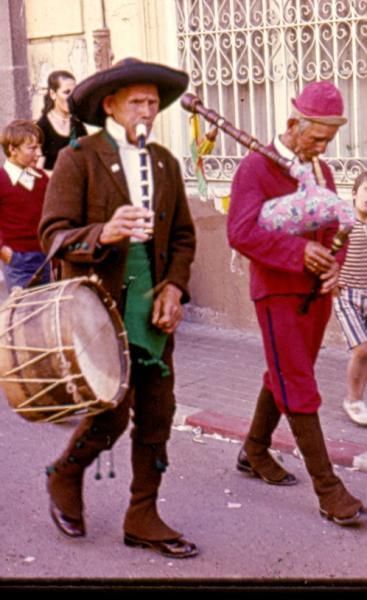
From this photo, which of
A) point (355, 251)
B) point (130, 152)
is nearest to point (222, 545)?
point (130, 152)

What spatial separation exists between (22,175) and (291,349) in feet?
9.10

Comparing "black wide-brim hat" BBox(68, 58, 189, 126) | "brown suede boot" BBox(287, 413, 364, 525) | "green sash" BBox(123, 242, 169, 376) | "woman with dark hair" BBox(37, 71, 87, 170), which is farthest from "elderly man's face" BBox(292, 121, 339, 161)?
A: "woman with dark hair" BBox(37, 71, 87, 170)

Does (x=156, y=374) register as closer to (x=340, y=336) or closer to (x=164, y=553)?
(x=164, y=553)

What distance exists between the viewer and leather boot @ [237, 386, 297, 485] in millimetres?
5852

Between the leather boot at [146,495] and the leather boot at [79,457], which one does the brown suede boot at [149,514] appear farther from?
→ the leather boot at [79,457]

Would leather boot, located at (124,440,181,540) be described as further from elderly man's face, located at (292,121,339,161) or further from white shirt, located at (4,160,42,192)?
white shirt, located at (4,160,42,192)

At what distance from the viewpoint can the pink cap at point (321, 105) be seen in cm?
522

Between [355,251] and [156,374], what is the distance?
2127mm

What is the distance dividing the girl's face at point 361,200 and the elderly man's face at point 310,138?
1.47 metres

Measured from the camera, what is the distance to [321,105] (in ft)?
17.1

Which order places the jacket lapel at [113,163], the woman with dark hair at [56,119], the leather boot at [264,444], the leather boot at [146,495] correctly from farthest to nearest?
1. the woman with dark hair at [56,119]
2. the leather boot at [264,444]
3. the leather boot at [146,495]
4. the jacket lapel at [113,163]

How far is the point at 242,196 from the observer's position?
17.5 feet

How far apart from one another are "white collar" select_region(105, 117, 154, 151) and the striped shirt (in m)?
2.16

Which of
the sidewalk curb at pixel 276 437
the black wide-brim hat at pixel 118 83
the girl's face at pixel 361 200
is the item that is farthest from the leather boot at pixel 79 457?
the girl's face at pixel 361 200
